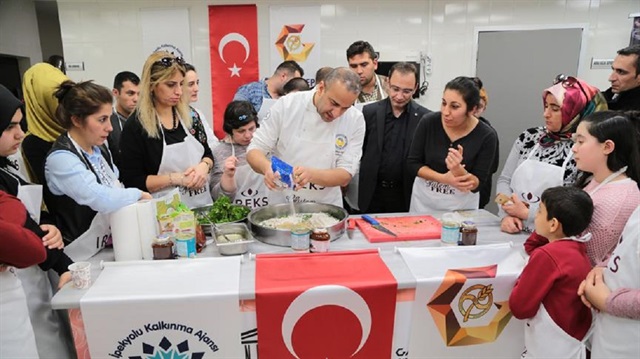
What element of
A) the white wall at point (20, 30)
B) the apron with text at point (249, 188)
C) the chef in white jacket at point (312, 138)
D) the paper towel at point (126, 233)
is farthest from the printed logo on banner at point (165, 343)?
the white wall at point (20, 30)

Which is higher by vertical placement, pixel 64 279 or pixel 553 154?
pixel 553 154

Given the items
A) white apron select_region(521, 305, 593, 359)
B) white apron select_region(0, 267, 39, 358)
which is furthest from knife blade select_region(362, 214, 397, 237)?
white apron select_region(0, 267, 39, 358)

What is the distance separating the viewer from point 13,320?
4.37 ft

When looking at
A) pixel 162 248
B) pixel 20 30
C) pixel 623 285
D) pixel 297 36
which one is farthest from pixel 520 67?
pixel 20 30

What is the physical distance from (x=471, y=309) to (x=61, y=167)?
1.72 metres

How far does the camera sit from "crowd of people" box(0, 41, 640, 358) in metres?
1.47

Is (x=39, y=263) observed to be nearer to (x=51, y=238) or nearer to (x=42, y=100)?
(x=51, y=238)

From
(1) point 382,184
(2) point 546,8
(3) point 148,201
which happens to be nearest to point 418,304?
(3) point 148,201

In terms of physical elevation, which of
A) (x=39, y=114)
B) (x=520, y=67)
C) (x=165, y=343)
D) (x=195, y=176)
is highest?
(x=520, y=67)

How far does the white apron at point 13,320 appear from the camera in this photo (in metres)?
1.31

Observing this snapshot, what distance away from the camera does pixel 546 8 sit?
4656 mm

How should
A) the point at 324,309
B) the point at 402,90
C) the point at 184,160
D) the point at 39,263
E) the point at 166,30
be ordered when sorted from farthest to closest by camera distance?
the point at 166,30 < the point at 402,90 < the point at 184,160 < the point at 324,309 < the point at 39,263

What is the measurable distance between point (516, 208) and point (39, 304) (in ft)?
6.79

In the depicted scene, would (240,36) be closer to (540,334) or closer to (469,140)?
(469,140)
